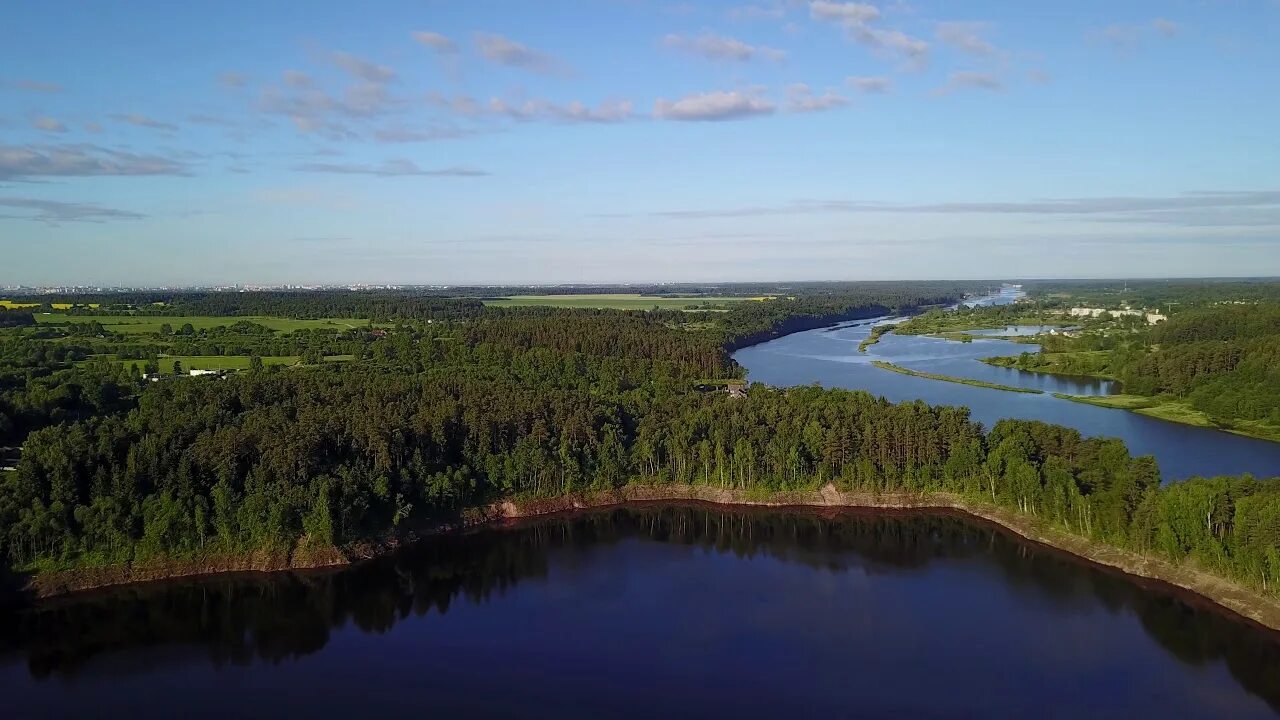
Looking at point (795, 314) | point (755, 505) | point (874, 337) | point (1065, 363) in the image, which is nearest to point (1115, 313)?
point (874, 337)

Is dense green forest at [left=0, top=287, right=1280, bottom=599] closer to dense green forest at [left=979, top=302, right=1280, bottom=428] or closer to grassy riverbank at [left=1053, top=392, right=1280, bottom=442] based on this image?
grassy riverbank at [left=1053, top=392, right=1280, bottom=442]

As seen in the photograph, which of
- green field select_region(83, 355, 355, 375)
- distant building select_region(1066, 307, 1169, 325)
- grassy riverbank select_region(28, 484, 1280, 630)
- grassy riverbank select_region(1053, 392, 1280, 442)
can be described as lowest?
grassy riverbank select_region(28, 484, 1280, 630)

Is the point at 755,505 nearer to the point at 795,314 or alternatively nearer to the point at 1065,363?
the point at 1065,363

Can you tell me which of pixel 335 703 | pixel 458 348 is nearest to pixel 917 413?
pixel 335 703

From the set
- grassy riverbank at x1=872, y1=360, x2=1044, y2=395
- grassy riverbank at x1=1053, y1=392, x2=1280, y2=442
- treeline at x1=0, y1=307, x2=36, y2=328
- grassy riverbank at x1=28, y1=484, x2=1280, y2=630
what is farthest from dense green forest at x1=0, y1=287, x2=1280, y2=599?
treeline at x1=0, y1=307, x2=36, y2=328

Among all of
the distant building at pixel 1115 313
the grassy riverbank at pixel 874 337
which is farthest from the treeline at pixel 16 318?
the distant building at pixel 1115 313

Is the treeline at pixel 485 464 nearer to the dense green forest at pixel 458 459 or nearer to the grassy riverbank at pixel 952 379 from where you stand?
the dense green forest at pixel 458 459
